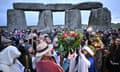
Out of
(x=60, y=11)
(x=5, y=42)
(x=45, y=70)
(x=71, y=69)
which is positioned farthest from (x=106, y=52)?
(x=60, y=11)

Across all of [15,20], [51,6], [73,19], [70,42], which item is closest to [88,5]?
[73,19]

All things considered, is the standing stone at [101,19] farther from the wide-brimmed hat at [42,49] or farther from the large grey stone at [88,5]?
the wide-brimmed hat at [42,49]

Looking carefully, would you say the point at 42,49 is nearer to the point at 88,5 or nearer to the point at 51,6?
the point at 88,5

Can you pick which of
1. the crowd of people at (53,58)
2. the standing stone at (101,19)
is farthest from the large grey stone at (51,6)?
the crowd of people at (53,58)

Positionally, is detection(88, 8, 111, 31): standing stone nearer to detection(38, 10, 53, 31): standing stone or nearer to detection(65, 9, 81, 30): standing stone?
detection(65, 9, 81, 30): standing stone

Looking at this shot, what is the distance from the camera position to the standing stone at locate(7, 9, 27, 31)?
39.3 metres

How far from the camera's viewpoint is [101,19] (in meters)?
38.5

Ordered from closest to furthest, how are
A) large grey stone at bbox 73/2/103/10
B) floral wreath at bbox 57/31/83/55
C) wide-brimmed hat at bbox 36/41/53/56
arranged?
wide-brimmed hat at bbox 36/41/53/56, floral wreath at bbox 57/31/83/55, large grey stone at bbox 73/2/103/10

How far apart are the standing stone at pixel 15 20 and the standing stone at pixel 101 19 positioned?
7535mm

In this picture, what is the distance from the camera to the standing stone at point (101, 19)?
1516 inches

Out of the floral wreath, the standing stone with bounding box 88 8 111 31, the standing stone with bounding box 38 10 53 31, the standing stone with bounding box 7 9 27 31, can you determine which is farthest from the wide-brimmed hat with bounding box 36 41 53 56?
the standing stone with bounding box 7 9 27 31

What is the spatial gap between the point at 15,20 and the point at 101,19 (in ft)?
30.0

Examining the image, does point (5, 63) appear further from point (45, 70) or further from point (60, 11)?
point (60, 11)

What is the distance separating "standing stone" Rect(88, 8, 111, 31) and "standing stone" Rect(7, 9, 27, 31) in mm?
7535
